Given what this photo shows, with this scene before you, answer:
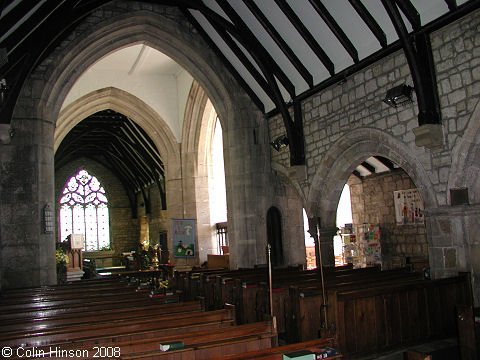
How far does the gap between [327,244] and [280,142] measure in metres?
2.11

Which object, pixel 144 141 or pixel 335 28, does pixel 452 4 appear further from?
pixel 144 141

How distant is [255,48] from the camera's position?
8.16 meters

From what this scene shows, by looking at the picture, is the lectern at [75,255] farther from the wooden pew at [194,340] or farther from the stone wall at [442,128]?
the wooden pew at [194,340]

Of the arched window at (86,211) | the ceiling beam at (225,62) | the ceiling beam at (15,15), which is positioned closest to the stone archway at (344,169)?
the ceiling beam at (225,62)

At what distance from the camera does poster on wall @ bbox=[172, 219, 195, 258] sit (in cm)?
1096

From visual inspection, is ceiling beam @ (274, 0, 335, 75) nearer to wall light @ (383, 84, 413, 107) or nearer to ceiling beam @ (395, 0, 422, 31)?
wall light @ (383, 84, 413, 107)

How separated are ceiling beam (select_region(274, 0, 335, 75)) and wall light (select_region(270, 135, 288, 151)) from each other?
1.77 m

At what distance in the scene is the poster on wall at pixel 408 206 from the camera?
350 inches

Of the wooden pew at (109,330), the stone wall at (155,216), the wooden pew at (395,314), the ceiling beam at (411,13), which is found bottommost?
the wooden pew at (395,314)

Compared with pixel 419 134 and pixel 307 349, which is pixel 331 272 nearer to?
pixel 419 134

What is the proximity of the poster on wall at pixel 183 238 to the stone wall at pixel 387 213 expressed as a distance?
3849mm

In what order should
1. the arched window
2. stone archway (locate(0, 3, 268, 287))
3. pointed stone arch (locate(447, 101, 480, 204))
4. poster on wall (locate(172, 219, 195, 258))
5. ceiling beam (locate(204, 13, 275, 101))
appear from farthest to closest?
the arched window, poster on wall (locate(172, 219, 195, 258)), ceiling beam (locate(204, 13, 275, 101)), stone archway (locate(0, 3, 268, 287)), pointed stone arch (locate(447, 101, 480, 204))

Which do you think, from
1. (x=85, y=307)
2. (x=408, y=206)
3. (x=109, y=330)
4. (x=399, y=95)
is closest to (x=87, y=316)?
(x=85, y=307)

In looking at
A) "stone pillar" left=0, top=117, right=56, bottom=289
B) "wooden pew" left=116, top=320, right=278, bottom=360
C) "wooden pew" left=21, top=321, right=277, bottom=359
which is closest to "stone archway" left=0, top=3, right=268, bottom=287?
"stone pillar" left=0, top=117, right=56, bottom=289
